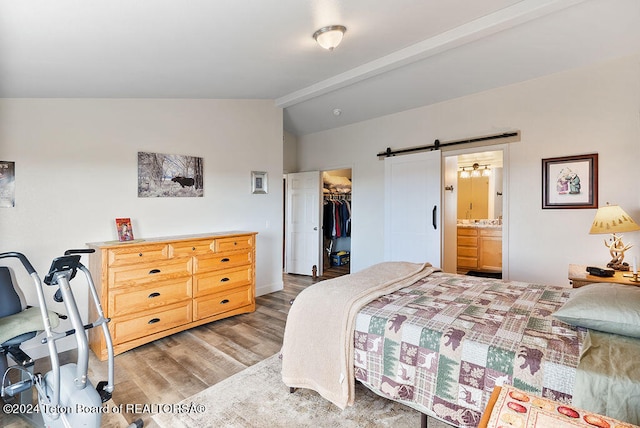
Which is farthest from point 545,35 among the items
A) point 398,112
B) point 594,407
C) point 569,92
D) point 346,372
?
point 346,372

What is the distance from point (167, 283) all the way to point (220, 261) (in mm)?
581

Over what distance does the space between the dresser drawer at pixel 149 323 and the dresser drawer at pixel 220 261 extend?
386 mm

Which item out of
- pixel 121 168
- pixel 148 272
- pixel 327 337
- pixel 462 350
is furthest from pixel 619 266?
pixel 121 168

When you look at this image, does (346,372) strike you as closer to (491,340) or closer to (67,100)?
(491,340)

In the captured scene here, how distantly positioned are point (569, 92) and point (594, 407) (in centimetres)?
336

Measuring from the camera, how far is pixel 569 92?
322 cm

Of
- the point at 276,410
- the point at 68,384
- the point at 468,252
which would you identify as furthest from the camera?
the point at 468,252

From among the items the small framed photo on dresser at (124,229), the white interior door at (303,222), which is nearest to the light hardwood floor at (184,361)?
the small framed photo on dresser at (124,229)

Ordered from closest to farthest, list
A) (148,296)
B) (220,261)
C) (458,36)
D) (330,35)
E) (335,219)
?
1. (330,35)
2. (458,36)
3. (148,296)
4. (220,261)
5. (335,219)

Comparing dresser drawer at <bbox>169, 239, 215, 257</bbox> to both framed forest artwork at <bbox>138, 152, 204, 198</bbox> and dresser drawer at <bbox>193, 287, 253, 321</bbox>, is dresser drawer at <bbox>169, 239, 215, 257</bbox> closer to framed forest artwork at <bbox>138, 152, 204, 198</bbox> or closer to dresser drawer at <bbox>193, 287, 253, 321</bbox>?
dresser drawer at <bbox>193, 287, 253, 321</bbox>

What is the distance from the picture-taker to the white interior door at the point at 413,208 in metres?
4.13

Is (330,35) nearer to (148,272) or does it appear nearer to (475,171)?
(148,272)

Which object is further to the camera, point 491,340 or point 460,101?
point 460,101

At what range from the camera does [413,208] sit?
4.34 meters
